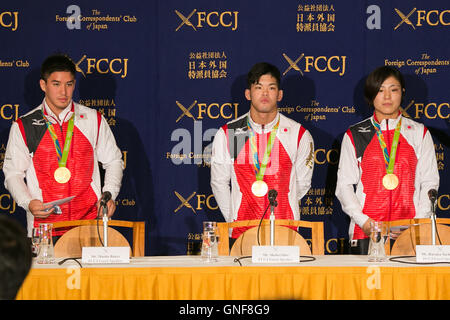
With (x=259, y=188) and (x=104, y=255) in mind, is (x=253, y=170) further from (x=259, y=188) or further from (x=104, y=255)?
(x=104, y=255)

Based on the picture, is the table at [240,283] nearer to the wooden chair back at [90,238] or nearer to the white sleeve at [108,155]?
the wooden chair back at [90,238]

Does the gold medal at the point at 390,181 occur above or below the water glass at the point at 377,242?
above

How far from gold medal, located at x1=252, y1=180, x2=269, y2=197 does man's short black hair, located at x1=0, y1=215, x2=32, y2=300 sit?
122 inches

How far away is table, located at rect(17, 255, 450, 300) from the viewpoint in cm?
256

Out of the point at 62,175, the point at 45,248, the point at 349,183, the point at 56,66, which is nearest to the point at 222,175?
the point at 349,183

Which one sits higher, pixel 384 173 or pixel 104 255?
pixel 384 173

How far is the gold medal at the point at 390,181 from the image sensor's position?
165 inches

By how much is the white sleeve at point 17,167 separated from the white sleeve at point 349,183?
→ 2086 millimetres

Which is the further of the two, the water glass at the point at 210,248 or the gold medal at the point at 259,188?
the gold medal at the point at 259,188

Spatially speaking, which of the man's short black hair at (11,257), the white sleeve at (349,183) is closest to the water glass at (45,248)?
the man's short black hair at (11,257)

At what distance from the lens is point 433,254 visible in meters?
2.77

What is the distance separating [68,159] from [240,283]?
2135 millimetres

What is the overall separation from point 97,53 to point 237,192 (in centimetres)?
173
